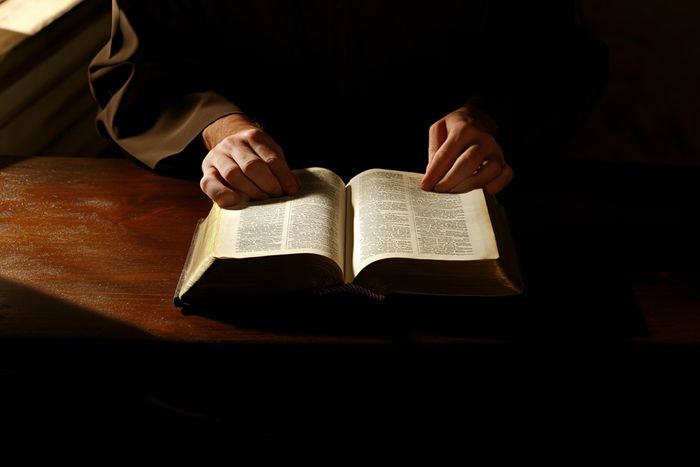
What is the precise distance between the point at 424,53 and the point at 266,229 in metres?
0.79

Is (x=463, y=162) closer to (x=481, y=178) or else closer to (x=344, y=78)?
(x=481, y=178)

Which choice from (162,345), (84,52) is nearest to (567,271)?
(162,345)

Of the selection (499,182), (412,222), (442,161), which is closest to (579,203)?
(499,182)

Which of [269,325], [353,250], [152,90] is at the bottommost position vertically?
[269,325]

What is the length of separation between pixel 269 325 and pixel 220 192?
0.77ft

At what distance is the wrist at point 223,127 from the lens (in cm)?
118

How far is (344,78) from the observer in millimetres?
1483

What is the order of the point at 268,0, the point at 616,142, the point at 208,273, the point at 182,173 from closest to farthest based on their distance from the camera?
the point at 208,273
the point at 182,173
the point at 268,0
the point at 616,142

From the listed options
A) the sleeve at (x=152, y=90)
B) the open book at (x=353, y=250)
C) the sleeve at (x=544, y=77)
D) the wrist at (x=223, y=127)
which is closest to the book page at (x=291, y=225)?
the open book at (x=353, y=250)

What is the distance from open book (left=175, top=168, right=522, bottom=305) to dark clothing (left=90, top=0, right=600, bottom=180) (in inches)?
14.6

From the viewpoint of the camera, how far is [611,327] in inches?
37.3

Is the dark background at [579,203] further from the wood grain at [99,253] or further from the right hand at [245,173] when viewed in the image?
the right hand at [245,173]

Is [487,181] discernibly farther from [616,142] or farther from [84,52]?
[84,52]

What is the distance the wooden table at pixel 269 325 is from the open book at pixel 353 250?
7 cm
